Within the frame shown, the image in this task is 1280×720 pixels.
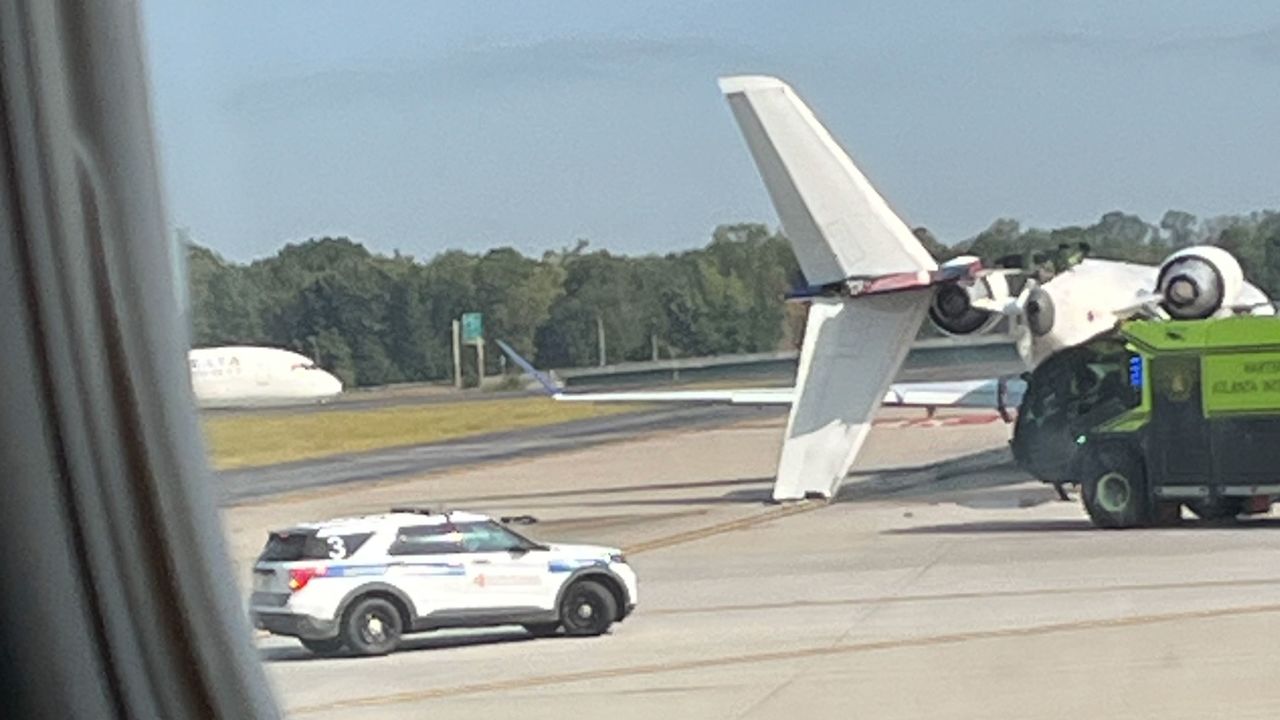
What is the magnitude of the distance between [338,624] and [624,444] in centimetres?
67

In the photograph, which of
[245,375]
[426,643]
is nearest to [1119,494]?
[426,643]

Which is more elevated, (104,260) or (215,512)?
(104,260)

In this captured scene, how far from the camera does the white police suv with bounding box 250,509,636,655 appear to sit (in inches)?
127

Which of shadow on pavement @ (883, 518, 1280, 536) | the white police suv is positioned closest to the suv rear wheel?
the white police suv

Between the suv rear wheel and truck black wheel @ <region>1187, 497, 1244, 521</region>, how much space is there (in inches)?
53.0

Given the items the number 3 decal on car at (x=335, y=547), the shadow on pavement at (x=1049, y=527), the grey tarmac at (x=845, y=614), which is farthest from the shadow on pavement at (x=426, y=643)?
the shadow on pavement at (x=1049, y=527)

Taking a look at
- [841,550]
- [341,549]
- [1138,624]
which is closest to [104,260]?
[341,549]

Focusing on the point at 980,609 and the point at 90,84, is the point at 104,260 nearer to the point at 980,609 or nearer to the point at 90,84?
the point at 90,84

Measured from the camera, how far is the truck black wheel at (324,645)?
10.8 feet

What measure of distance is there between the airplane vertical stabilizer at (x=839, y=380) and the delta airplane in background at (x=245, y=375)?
2.81 ft

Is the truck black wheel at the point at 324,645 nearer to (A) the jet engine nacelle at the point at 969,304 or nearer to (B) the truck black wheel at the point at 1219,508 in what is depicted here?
(A) the jet engine nacelle at the point at 969,304

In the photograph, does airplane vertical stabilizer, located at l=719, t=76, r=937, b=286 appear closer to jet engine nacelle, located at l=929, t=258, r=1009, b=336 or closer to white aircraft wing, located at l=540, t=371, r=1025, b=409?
jet engine nacelle, located at l=929, t=258, r=1009, b=336

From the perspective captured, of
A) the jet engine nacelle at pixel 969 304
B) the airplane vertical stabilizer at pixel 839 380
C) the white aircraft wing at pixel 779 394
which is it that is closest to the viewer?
the jet engine nacelle at pixel 969 304

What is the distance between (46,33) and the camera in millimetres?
2918
